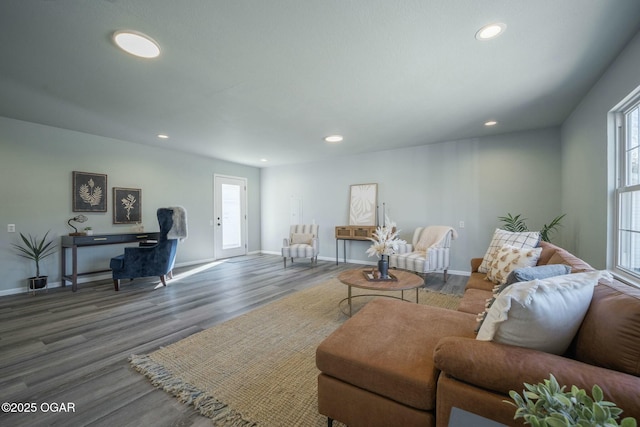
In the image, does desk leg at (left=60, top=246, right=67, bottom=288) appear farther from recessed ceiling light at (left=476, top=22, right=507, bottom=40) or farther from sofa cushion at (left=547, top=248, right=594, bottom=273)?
sofa cushion at (left=547, top=248, right=594, bottom=273)

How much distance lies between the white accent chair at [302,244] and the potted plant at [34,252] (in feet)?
12.3

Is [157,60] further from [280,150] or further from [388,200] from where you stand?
[388,200]

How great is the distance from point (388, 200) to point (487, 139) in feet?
Answer: 6.67

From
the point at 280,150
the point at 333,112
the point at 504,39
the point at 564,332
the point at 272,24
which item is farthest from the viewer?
the point at 280,150

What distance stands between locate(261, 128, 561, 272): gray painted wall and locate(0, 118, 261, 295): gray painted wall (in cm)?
275

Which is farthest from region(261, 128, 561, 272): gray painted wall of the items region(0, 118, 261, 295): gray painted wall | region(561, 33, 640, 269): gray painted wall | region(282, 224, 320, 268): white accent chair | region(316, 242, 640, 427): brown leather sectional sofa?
region(316, 242, 640, 427): brown leather sectional sofa

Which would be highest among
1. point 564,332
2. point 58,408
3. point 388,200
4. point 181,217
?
point 388,200

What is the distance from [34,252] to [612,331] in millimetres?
5913

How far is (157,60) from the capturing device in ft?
6.95

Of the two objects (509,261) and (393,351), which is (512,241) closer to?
(509,261)

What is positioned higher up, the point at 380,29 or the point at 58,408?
the point at 380,29

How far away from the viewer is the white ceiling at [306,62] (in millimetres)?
1613

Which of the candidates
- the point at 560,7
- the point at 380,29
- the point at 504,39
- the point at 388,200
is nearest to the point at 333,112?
the point at 380,29

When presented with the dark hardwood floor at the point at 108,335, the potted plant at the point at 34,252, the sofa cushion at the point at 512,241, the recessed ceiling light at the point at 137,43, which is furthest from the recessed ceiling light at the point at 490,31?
the potted plant at the point at 34,252
